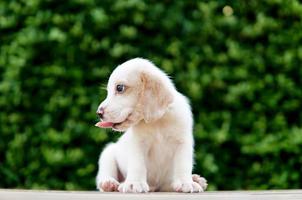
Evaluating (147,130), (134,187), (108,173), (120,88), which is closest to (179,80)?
(108,173)

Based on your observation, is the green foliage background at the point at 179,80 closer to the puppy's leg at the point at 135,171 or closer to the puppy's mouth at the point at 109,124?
the puppy's leg at the point at 135,171

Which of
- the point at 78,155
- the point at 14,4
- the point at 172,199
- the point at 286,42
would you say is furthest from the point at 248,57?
the point at 172,199

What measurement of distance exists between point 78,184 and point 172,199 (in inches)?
116

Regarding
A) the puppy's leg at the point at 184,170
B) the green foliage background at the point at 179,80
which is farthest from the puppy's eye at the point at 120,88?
the green foliage background at the point at 179,80

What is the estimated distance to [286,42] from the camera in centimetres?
543

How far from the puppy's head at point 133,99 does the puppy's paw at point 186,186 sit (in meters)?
0.30

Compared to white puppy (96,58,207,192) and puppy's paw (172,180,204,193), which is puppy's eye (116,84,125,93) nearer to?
white puppy (96,58,207,192)

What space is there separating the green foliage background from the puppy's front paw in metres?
2.33

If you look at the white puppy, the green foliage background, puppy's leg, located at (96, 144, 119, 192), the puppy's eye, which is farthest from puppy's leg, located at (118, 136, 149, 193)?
the green foliage background

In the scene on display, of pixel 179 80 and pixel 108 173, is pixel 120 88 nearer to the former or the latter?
pixel 108 173

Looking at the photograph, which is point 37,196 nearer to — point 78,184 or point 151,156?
point 151,156

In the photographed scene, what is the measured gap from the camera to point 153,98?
306cm

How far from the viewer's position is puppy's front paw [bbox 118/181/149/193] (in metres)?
2.97

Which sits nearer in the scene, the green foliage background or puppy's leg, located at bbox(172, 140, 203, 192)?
puppy's leg, located at bbox(172, 140, 203, 192)
